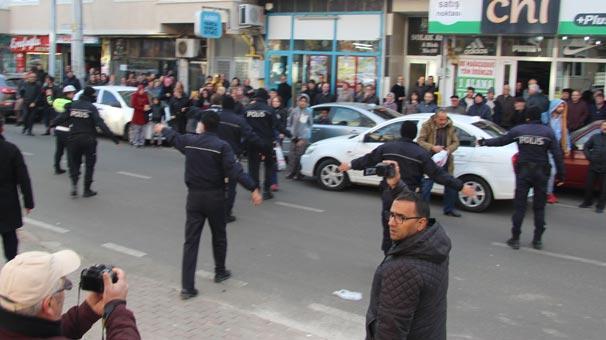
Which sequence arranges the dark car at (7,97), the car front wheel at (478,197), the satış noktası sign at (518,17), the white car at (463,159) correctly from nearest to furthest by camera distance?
the white car at (463,159)
the car front wheel at (478,197)
the satış noktası sign at (518,17)
the dark car at (7,97)

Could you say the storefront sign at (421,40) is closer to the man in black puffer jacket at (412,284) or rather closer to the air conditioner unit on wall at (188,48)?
the air conditioner unit on wall at (188,48)

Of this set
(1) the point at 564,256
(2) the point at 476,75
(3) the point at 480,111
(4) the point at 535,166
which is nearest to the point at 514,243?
(1) the point at 564,256

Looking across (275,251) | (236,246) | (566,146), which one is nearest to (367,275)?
(275,251)

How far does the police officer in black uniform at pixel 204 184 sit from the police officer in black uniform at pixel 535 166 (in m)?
3.62

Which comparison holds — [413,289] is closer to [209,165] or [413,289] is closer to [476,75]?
[209,165]

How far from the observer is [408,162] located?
6551 millimetres

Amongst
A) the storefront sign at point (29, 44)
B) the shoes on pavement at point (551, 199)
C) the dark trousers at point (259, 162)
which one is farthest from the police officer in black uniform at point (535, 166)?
the storefront sign at point (29, 44)

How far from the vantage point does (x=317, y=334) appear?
5203 mm

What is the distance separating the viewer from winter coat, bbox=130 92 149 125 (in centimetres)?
1644

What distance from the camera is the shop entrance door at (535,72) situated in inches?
656

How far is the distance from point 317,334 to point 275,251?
A: 8.24 feet

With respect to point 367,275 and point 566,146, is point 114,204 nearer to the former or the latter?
point 367,275

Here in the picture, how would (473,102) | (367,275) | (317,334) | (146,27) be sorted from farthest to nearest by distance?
(146,27) → (473,102) → (367,275) → (317,334)

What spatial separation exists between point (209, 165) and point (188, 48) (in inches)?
727
